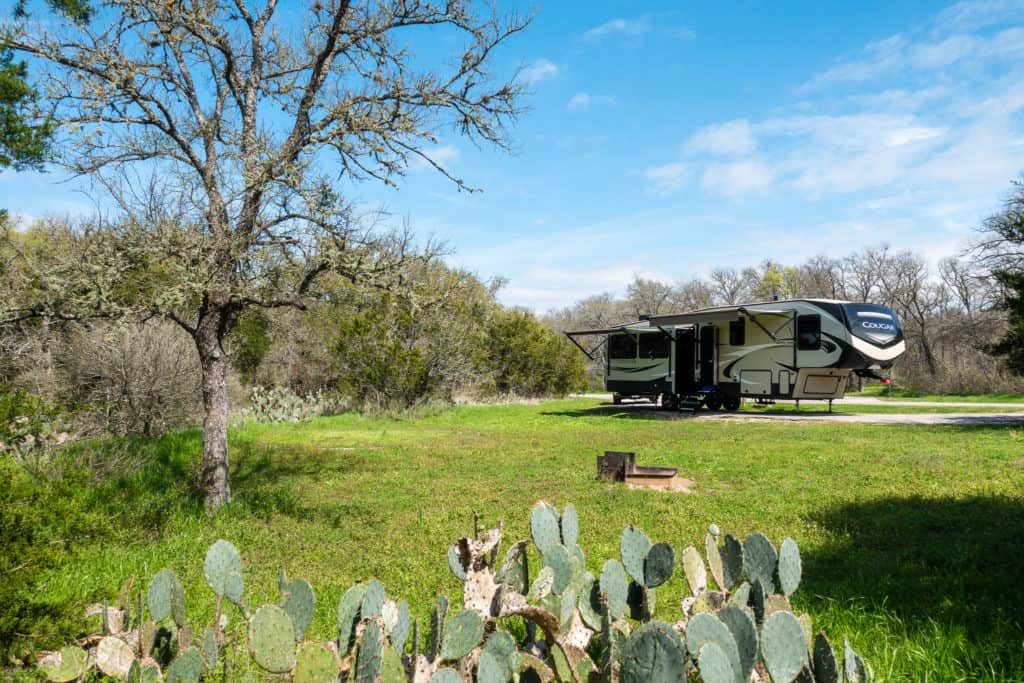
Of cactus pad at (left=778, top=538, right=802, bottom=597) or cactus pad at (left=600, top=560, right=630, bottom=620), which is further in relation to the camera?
cactus pad at (left=778, top=538, right=802, bottom=597)

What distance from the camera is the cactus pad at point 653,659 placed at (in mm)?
1274

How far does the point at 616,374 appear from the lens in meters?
18.3

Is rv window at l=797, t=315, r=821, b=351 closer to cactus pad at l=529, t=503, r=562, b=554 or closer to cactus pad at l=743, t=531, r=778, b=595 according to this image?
cactus pad at l=743, t=531, r=778, b=595

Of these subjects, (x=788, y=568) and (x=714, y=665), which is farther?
(x=788, y=568)

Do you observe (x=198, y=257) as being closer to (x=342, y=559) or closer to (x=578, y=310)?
(x=342, y=559)

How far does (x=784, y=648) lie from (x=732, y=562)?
0.63 m

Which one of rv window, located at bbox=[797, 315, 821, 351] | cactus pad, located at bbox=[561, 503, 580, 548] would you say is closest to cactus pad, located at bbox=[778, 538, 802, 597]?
cactus pad, located at bbox=[561, 503, 580, 548]

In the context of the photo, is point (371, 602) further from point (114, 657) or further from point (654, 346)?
point (654, 346)

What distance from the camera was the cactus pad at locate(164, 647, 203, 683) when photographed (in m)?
1.63

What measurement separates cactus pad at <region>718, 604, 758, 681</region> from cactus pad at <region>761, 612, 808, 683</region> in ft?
0.10

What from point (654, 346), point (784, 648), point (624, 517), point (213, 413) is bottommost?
point (624, 517)

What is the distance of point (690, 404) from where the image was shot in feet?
54.9

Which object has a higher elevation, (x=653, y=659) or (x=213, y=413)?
(x=213, y=413)

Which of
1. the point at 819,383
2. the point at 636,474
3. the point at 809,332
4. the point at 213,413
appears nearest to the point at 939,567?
the point at 636,474
